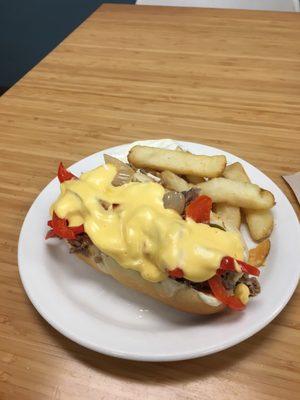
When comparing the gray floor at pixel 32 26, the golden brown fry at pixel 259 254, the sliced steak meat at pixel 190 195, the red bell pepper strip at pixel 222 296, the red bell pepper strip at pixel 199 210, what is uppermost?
the red bell pepper strip at pixel 199 210

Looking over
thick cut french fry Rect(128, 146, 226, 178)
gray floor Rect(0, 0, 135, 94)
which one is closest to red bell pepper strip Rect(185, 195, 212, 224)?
thick cut french fry Rect(128, 146, 226, 178)

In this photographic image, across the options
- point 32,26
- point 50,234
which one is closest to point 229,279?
point 50,234

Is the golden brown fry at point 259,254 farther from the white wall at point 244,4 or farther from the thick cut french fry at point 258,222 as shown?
the white wall at point 244,4

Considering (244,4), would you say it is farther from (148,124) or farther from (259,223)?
(259,223)

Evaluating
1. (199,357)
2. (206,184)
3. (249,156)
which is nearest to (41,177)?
(206,184)

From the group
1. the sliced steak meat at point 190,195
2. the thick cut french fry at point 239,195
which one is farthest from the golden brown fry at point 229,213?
the sliced steak meat at point 190,195

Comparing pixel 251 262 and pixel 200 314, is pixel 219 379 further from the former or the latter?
pixel 251 262
